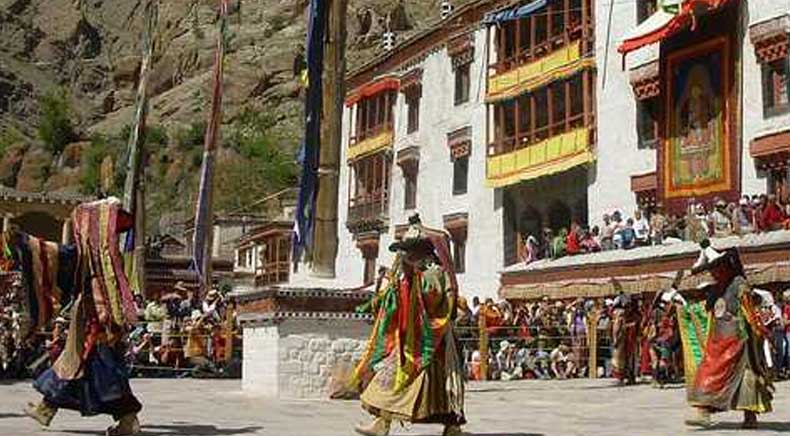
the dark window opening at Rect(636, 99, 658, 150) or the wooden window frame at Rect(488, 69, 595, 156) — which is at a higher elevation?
the wooden window frame at Rect(488, 69, 595, 156)

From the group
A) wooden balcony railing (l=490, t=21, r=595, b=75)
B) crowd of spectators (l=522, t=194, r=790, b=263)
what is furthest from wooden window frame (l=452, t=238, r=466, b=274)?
wooden balcony railing (l=490, t=21, r=595, b=75)

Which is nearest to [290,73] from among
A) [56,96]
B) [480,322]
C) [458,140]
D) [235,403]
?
[56,96]

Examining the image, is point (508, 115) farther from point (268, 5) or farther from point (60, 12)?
point (60, 12)

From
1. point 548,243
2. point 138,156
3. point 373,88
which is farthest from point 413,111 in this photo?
point 138,156

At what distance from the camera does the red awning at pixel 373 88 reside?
40.1m

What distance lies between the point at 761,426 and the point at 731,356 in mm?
848

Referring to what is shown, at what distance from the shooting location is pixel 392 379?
9406 millimetres

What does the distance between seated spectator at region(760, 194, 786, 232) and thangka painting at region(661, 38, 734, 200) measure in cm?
267

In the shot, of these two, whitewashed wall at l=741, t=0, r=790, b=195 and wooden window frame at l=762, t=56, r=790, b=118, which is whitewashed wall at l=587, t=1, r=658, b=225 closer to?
whitewashed wall at l=741, t=0, r=790, b=195

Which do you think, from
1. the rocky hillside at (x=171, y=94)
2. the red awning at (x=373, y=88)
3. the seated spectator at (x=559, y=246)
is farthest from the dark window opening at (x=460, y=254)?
the rocky hillside at (x=171, y=94)

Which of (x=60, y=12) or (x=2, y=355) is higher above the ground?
(x=60, y=12)

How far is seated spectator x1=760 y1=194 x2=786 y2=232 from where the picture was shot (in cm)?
2245

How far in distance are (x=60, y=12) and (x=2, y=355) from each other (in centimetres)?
10642

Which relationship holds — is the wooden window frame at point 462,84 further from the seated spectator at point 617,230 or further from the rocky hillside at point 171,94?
the rocky hillside at point 171,94
